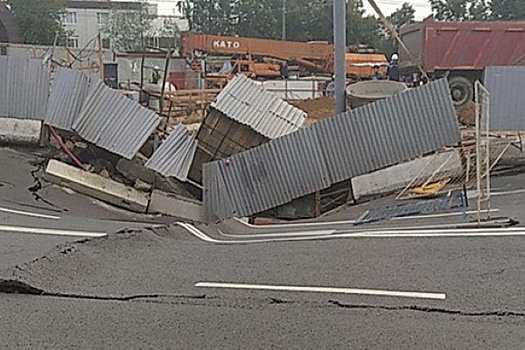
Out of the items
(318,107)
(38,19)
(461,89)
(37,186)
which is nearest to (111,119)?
(37,186)

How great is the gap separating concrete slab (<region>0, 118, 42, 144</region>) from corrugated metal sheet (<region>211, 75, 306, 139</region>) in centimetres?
535

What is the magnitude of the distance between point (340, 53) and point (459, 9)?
215ft

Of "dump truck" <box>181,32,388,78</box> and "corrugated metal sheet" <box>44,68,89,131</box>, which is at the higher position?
"dump truck" <box>181,32,388,78</box>

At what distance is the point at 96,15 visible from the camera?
98.8 metres

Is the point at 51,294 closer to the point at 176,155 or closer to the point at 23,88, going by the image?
the point at 176,155

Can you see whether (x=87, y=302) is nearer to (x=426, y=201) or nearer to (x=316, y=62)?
(x=426, y=201)

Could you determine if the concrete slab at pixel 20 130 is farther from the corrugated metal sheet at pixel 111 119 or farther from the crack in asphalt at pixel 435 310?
the crack in asphalt at pixel 435 310

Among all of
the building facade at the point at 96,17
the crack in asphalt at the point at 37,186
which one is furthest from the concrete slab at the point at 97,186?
the building facade at the point at 96,17

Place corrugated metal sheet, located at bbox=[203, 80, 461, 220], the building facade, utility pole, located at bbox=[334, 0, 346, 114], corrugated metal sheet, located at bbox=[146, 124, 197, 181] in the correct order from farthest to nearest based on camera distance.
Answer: the building facade → corrugated metal sheet, located at bbox=[146, 124, 197, 181] → utility pole, located at bbox=[334, 0, 346, 114] → corrugated metal sheet, located at bbox=[203, 80, 461, 220]

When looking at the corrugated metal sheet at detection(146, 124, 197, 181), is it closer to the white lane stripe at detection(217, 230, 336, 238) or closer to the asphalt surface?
the white lane stripe at detection(217, 230, 336, 238)

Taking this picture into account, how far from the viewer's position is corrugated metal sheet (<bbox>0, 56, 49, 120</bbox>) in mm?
20375

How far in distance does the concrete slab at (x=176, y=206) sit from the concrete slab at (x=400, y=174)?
12.6 feet

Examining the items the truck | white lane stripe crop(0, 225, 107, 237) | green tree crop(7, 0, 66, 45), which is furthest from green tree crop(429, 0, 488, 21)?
white lane stripe crop(0, 225, 107, 237)

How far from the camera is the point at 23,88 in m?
20.6
